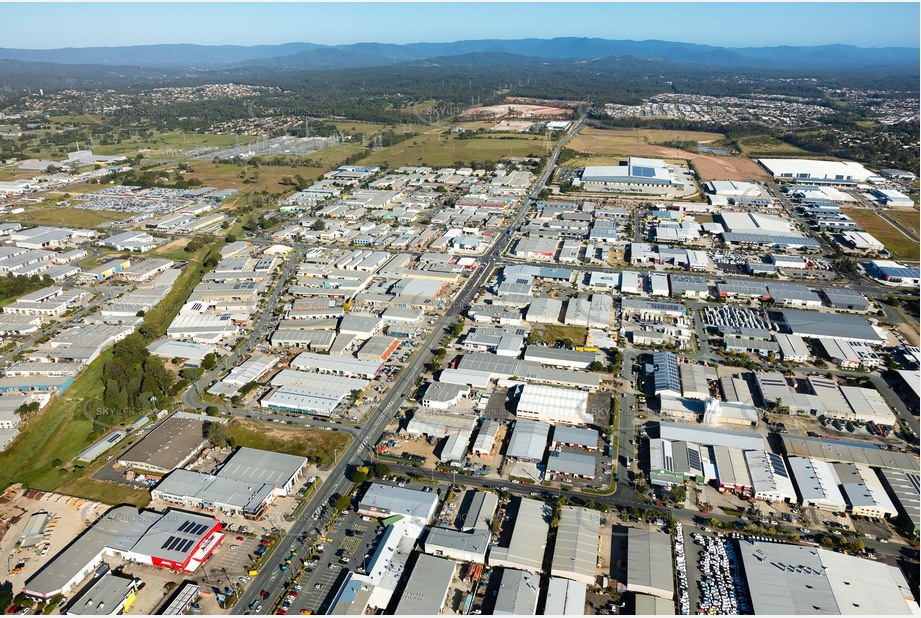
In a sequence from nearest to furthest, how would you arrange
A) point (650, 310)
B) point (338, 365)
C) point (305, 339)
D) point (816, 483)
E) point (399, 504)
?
1. point (399, 504)
2. point (816, 483)
3. point (338, 365)
4. point (305, 339)
5. point (650, 310)

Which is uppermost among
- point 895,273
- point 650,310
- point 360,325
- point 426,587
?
point 895,273

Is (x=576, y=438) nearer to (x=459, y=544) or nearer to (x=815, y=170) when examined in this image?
(x=459, y=544)

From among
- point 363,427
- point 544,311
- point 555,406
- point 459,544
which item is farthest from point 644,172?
point 459,544

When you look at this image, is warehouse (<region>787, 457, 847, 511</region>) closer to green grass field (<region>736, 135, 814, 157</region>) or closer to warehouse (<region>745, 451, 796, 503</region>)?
warehouse (<region>745, 451, 796, 503</region>)

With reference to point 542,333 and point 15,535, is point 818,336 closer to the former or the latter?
point 542,333

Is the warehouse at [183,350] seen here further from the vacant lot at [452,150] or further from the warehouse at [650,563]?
the vacant lot at [452,150]

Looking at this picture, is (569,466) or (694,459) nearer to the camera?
(569,466)

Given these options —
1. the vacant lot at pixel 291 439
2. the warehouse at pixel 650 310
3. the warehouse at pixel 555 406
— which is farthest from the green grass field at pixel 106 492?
the warehouse at pixel 650 310

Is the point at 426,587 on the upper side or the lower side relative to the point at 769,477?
lower
